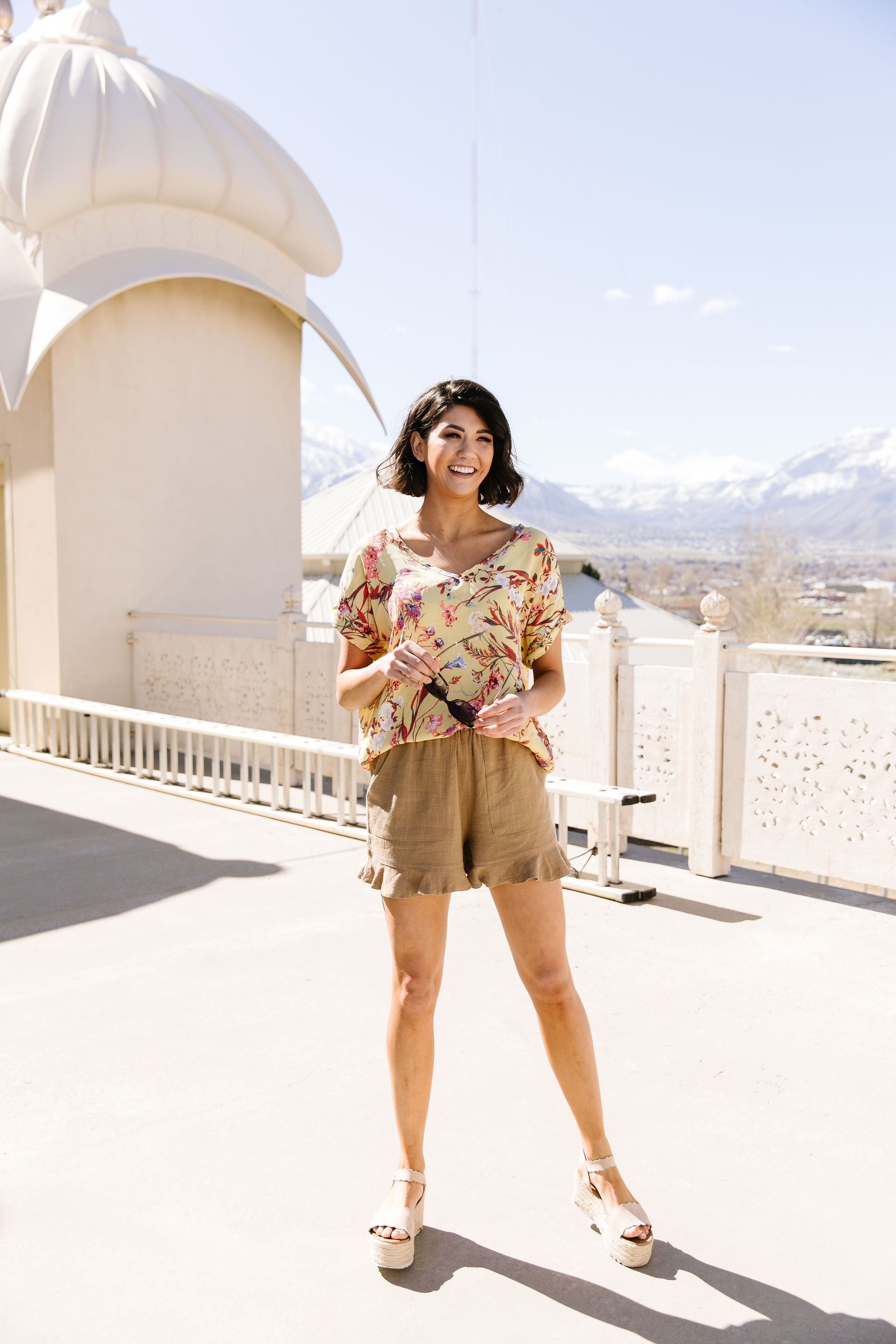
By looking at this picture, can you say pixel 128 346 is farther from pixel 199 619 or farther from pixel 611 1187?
pixel 611 1187

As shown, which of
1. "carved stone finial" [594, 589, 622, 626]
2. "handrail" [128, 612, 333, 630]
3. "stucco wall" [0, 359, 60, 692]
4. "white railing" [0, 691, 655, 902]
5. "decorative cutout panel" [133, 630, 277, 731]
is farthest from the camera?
"stucco wall" [0, 359, 60, 692]

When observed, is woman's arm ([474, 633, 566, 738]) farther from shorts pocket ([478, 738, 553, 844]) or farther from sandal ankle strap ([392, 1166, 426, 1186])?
sandal ankle strap ([392, 1166, 426, 1186])

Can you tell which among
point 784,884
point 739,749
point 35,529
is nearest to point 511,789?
point 739,749

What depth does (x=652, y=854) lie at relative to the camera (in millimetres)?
6539

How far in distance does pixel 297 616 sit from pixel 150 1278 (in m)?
6.61

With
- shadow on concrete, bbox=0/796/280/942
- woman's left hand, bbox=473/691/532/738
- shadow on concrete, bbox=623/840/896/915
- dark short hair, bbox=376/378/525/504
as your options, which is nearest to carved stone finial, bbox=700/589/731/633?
shadow on concrete, bbox=623/840/896/915

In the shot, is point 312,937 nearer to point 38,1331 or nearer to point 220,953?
point 220,953

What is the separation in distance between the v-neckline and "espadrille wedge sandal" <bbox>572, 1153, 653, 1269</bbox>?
52.2 inches

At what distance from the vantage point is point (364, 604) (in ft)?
8.48

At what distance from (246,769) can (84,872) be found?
1.84 metres

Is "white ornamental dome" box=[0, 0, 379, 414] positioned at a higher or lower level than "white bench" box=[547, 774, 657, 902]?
higher

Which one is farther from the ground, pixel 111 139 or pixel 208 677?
pixel 111 139

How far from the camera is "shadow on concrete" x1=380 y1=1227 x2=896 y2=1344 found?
2.27m

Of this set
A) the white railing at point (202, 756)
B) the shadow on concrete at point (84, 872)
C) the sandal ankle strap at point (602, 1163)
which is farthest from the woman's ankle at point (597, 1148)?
the white railing at point (202, 756)
